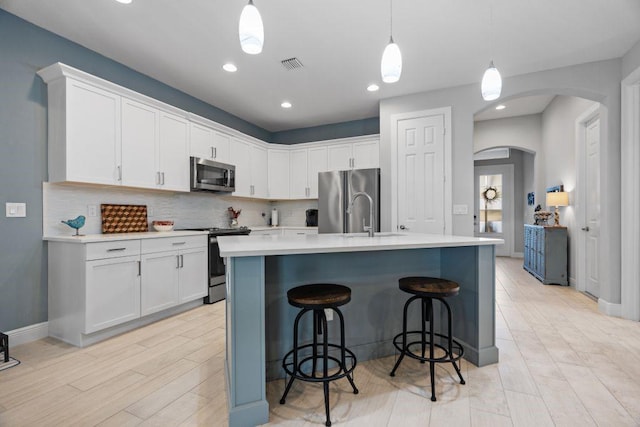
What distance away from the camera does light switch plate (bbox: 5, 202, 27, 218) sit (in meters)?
2.50

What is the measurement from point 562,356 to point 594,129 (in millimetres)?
3286

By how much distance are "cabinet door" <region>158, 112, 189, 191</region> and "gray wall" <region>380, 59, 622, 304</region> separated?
8.67 feet

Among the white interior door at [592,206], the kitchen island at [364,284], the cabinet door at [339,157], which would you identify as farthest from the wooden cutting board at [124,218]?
the white interior door at [592,206]

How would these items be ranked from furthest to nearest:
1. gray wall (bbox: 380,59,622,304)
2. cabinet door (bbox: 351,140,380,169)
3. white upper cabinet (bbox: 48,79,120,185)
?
cabinet door (bbox: 351,140,380,169) < gray wall (bbox: 380,59,622,304) < white upper cabinet (bbox: 48,79,120,185)

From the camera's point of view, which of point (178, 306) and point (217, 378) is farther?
point (178, 306)

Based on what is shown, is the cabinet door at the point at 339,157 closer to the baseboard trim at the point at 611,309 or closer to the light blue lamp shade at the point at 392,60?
the light blue lamp shade at the point at 392,60

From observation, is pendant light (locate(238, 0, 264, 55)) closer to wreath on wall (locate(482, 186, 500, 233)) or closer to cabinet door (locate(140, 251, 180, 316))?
cabinet door (locate(140, 251, 180, 316))

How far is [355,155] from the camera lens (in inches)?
195

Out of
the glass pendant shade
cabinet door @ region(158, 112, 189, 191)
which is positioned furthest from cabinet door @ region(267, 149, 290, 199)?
the glass pendant shade

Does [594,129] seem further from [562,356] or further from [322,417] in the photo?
[322,417]

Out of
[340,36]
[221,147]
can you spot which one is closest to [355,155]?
[221,147]

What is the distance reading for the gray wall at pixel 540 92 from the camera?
320 centimetres

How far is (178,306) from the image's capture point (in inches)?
134

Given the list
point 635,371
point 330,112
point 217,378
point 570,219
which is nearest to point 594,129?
point 570,219
